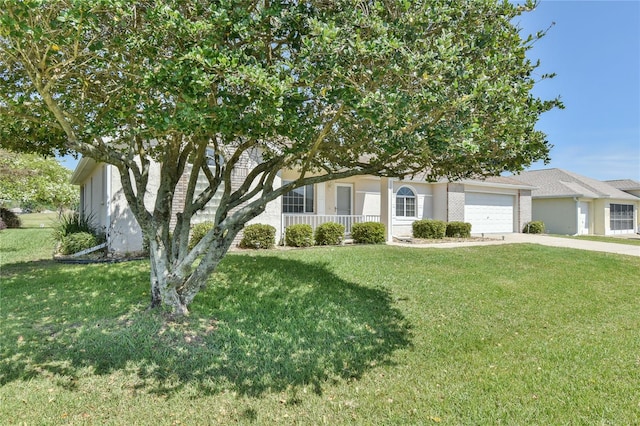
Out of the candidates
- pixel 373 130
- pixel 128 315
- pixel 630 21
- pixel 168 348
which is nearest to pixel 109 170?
pixel 128 315

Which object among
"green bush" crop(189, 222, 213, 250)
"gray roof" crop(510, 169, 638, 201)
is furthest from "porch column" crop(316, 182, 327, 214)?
"gray roof" crop(510, 169, 638, 201)

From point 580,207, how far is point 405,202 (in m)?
14.3

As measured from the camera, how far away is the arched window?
17.8 metres

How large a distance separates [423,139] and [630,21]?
812cm

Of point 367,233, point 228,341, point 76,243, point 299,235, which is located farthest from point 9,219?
point 228,341

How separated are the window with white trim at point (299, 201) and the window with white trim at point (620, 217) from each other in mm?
23290

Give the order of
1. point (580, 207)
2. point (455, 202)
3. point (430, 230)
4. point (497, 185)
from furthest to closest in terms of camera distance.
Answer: point (580, 207), point (497, 185), point (455, 202), point (430, 230)

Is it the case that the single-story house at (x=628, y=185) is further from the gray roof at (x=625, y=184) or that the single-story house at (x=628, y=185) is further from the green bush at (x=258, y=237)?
the green bush at (x=258, y=237)

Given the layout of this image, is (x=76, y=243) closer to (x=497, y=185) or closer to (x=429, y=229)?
(x=429, y=229)

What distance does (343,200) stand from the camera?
53.6 feet

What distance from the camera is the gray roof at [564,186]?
23.4 meters

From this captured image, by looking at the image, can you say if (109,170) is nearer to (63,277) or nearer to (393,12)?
(63,277)

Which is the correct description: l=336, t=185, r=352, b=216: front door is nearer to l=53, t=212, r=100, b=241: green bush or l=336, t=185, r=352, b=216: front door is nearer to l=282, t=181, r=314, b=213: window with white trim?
l=282, t=181, r=314, b=213: window with white trim

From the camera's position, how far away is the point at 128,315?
17.6 feet
